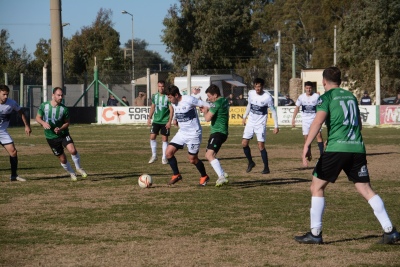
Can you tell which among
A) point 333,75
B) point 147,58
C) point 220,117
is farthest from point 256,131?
point 147,58

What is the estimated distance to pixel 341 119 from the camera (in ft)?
27.4

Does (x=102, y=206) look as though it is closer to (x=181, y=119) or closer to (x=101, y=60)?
(x=181, y=119)

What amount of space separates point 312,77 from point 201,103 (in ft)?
159

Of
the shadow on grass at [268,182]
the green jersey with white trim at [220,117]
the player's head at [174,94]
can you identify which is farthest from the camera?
the shadow on grass at [268,182]

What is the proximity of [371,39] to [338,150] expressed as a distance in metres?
48.7

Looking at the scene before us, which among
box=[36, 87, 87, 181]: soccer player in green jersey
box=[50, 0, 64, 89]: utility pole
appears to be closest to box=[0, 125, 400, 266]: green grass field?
box=[36, 87, 87, 181]: soccer player in green jersey

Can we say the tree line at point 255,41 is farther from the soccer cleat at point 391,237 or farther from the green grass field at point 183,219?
the soccer cleat at point 391,237

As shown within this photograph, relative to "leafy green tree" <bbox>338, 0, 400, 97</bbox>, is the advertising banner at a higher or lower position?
lower

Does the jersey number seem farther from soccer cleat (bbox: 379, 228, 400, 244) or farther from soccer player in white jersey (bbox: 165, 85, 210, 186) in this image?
soccer player in white jersey (bbox: 165, 85, 210, 186)

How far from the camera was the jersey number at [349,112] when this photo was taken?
8.34 meters

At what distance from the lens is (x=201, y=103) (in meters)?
13.8

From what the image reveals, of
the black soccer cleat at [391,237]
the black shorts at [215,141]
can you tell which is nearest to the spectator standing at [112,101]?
the black shorts at [215,141]

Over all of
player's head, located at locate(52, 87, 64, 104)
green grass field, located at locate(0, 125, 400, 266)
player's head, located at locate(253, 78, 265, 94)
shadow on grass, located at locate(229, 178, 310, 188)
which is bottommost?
shadow on grass, located at locate(229, 178, 310, 188)

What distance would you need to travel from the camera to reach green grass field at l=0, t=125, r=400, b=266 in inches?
312
